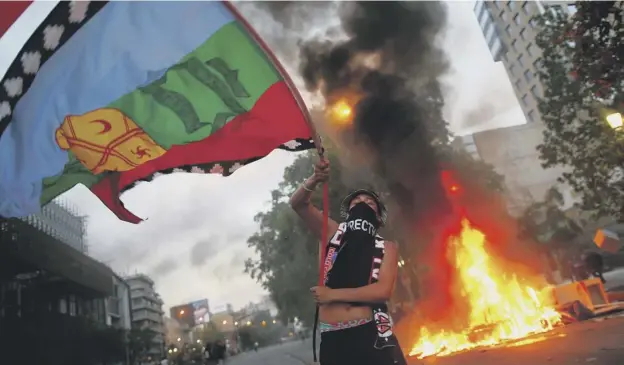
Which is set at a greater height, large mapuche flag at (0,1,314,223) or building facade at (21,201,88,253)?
building facade at (21,201,88,253)

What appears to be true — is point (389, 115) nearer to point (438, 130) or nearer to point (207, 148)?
point (438, 130)

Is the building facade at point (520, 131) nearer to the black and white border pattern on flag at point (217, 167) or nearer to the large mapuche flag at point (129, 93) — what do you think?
the black and white border pattern on flag at point (217, 167)

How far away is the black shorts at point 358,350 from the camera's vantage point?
8.19 feet

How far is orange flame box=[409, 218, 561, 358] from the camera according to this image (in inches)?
497

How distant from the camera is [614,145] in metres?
14.8

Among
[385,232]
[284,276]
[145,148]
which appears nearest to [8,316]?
[284,276]

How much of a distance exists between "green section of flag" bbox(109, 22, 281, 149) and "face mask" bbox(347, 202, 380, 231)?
106 cm

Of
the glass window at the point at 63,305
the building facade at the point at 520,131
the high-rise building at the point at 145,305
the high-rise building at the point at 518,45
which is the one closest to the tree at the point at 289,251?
the glass window at the point at 63,305

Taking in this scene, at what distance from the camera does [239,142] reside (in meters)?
3.80

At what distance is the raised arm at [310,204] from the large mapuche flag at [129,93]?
0.45 metres

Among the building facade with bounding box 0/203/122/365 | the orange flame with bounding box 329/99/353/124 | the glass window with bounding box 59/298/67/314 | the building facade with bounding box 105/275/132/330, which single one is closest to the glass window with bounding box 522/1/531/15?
the orange flame with bounding box 329/99/353/124

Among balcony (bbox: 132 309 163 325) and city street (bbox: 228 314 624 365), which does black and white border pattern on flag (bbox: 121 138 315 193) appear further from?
balcony (bbox: 132 309 163 325)

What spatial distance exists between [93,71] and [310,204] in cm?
172

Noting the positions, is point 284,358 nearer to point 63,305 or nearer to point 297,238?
point 297,238
